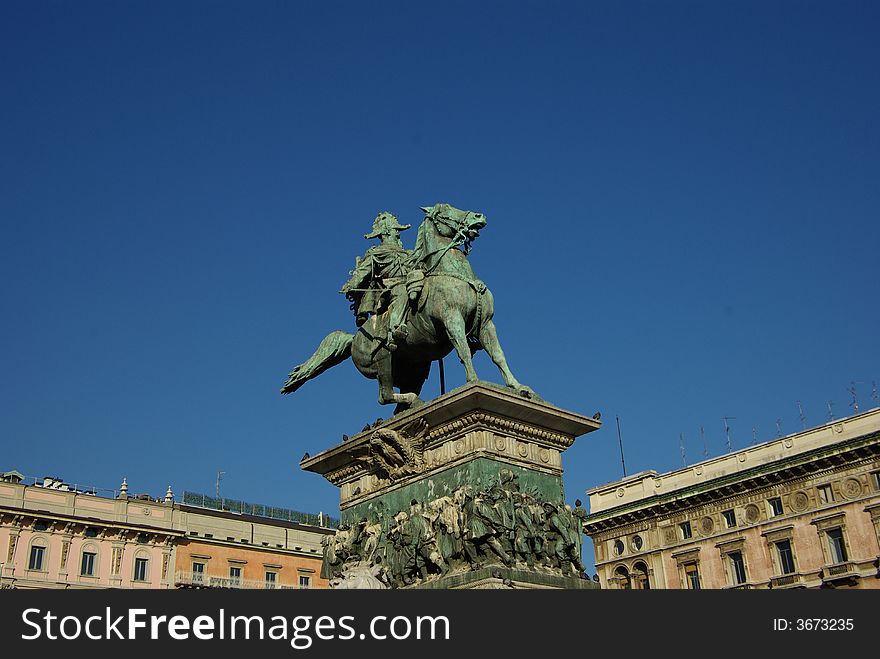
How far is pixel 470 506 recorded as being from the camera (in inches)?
539

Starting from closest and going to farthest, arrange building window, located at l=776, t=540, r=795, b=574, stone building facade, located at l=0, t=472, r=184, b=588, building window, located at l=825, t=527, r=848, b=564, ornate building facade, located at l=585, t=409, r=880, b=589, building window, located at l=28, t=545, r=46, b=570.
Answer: ornate building facade, located at l=585, t=409, r=880, b=589
building window, located at l=825, t=527, r=848, b=564
stone building facade, located at l=0, t=472, r=184, b=588
building window, located at l=28, t=545, r=46, b=570
building window, located at l=776, t=540, r=795, b=574

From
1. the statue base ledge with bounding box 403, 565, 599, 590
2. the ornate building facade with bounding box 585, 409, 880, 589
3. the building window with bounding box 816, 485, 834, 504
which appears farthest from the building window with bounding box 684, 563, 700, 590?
the statue base ledge with bounding box 403, 565, 599, 590

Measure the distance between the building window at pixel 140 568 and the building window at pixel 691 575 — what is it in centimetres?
3289

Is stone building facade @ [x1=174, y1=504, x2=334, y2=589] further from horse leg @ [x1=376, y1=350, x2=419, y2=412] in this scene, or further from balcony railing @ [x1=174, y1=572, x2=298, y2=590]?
horse leg @ [x1=376, y1=350, x2=419, y2=412]

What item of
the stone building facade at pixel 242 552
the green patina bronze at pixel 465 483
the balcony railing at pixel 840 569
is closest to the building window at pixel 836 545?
the balcony railing at pixel 840 569

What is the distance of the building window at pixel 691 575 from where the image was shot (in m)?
61.3

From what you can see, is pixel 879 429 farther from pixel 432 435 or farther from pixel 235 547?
pixel 432 435

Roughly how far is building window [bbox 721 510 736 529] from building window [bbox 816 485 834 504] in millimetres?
5571

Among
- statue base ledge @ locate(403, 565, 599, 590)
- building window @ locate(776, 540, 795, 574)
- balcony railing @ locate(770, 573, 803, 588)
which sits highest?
building window @ locate(776, 540, 795, 574)

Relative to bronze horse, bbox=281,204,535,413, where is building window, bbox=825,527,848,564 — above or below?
above

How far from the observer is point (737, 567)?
5953 cm

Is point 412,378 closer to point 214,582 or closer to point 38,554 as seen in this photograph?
point 38,554

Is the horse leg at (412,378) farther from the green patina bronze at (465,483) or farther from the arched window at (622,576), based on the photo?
the arched window at (622,576)

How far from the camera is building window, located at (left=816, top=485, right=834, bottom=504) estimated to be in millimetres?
55906
